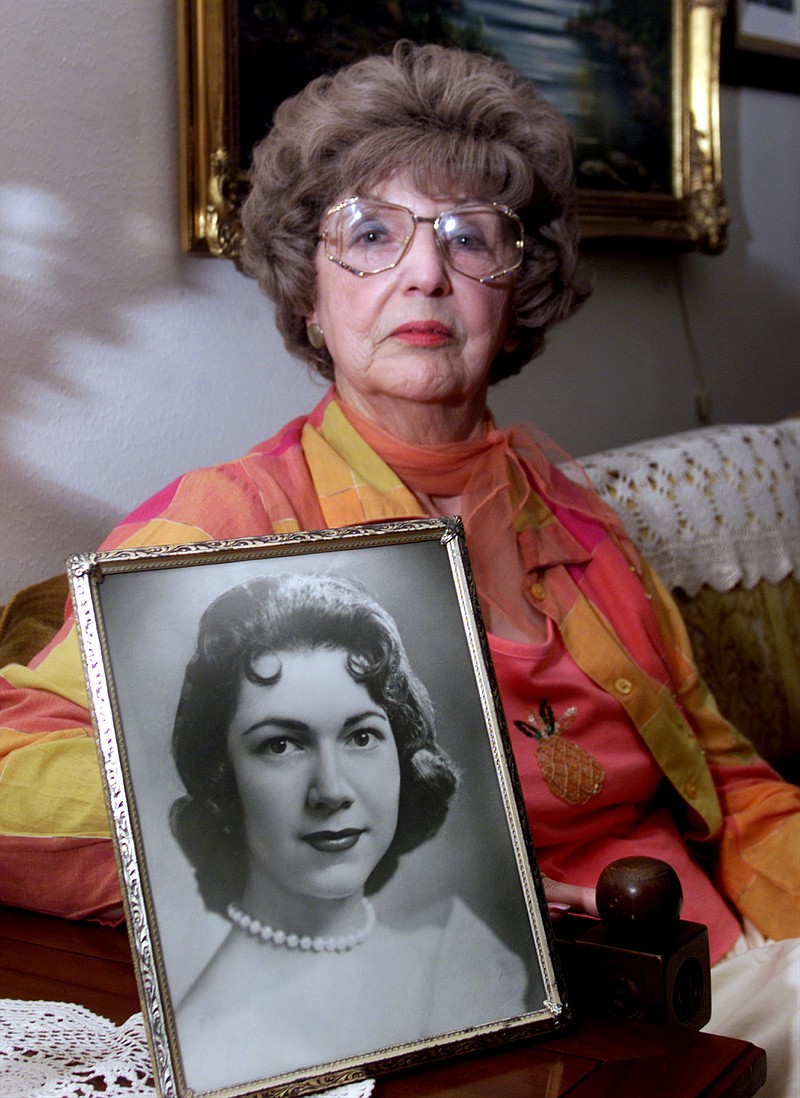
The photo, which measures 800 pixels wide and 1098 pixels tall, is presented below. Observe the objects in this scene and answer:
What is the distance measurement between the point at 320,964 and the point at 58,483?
104 centimetres

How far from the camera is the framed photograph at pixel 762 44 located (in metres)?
2.79

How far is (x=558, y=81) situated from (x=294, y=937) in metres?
2.12

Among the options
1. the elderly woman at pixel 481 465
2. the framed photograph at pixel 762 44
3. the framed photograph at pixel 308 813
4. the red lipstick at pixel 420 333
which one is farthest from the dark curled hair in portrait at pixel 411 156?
the framed photograph at pixel 762 44

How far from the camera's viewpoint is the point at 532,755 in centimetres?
134

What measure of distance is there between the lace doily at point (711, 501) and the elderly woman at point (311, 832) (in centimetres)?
131

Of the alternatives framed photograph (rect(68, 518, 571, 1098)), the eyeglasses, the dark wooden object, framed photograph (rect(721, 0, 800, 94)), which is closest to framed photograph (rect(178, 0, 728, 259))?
framed photograph (rect(721, 0, 800, 94))

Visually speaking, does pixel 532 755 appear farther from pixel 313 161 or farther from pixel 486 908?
pixel 313 161

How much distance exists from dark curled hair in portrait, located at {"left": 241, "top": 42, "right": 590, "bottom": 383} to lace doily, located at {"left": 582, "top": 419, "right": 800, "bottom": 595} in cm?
57

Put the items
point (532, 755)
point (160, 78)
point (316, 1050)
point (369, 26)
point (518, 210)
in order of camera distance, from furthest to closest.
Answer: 1. point (369, 26)
2. point (160, 78)
3. point (518, 210)
4. point (532, 755)
5. point (316, 1050)

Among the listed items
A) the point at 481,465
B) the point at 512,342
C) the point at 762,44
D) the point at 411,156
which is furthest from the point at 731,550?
the point at 762,44

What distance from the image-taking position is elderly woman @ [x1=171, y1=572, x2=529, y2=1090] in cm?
69

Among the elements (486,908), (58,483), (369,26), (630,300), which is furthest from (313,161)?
(630,300)

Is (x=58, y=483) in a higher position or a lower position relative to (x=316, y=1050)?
higher

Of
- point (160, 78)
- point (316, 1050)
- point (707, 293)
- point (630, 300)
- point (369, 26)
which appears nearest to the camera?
point (316, 1050)
